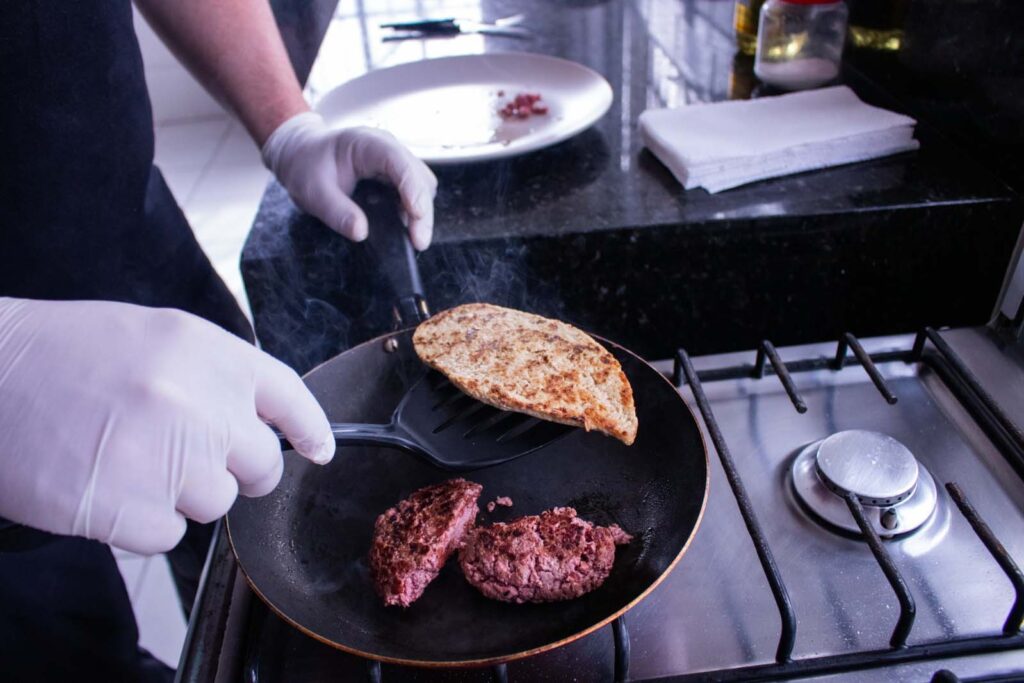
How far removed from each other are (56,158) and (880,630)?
1.36 m

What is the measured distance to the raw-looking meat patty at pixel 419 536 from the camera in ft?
2.71

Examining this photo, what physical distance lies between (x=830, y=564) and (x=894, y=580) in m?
0.14

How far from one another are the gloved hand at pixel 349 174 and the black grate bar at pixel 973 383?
0.80 meters

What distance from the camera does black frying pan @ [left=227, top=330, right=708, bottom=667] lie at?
2.59ft

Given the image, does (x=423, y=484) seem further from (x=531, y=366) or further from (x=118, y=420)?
(x=118, y=420)

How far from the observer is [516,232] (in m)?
1.27

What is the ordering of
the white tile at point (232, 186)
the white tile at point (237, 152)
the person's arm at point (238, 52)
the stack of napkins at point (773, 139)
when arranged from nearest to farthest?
1. the stack of napkins at point (773, 139)
2. the person's arm at point (238, 52)
3. the white tile at point (232, 186)
4. the white tile at point (237, 152)

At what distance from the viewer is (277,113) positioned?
4.95 feet

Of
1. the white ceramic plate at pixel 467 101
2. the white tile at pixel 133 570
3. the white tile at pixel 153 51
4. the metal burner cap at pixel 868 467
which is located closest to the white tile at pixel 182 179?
the white tile at pixel 153 51

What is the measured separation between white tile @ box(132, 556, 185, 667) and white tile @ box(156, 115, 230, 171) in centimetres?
307

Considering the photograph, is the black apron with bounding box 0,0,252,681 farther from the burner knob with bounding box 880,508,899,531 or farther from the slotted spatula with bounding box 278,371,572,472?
the burner knob with bounding box 880,508,899,531

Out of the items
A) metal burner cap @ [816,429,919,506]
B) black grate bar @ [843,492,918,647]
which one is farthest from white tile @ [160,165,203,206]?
black grate bar @ [843,492,918,647]

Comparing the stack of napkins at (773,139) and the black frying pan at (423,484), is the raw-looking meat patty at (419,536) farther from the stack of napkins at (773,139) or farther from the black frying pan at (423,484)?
the stack of napkins at (773,139)

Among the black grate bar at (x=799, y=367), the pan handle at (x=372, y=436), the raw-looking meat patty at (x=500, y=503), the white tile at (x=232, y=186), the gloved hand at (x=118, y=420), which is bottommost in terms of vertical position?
the white tile at (x=232, y=186)
